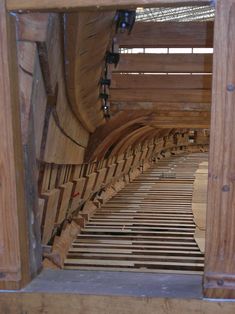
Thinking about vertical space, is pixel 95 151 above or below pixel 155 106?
below

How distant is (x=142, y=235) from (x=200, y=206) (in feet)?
6.71

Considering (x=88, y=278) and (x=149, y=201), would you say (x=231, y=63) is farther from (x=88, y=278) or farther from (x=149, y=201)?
(x=149, y=201)

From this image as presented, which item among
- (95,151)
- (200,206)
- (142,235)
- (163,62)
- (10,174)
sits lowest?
(200,206)

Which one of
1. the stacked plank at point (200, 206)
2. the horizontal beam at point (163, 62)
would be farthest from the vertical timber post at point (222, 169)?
the stacked plank at point (200, 206)

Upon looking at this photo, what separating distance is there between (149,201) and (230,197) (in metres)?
6.96

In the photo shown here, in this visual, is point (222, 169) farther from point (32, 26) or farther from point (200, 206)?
point (200, 206)

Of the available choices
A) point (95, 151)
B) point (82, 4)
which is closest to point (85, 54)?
point (82, 4)

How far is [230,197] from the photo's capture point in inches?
50.9

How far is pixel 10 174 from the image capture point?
1367mm

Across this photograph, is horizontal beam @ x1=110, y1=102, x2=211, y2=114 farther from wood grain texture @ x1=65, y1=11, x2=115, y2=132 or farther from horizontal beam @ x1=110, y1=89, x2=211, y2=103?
wood grain texture @ x1=65, y1=11, x2=115, y2=132

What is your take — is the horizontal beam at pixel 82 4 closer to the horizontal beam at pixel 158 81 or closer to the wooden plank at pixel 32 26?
the wooden plank at pixel 32 26

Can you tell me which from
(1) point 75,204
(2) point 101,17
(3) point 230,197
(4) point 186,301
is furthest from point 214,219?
(1) point 75,204

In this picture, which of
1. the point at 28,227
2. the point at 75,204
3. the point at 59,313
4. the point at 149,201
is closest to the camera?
the point at 59,313

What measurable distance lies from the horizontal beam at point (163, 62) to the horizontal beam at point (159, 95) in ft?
1.30
